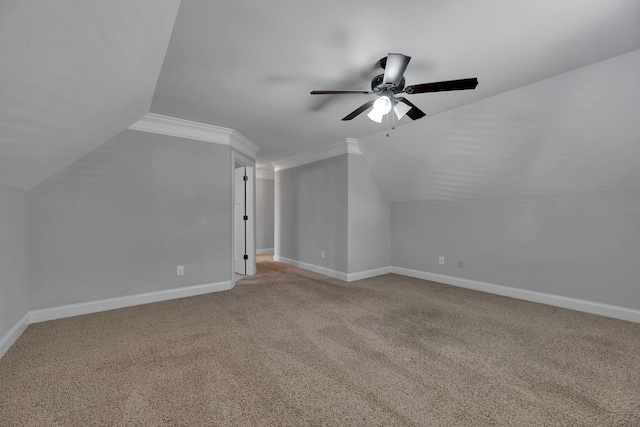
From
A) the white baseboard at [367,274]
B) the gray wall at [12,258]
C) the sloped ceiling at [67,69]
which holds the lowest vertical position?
the white baseboard at [367,274]

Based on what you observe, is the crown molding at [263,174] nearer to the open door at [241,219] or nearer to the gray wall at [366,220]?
the open door at [241,219]

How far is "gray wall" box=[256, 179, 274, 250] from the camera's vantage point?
744cm

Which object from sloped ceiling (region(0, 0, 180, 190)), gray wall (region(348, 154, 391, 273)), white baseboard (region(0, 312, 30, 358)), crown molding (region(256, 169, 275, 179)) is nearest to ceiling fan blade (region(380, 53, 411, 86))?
sloped ceiling (region(0, 0, 180, 190))

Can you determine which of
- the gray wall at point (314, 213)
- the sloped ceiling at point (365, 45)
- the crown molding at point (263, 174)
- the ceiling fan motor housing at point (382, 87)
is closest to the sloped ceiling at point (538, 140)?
the sloped ceiling at point (365, 45)

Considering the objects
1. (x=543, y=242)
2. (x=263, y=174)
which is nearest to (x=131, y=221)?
(x=263, y=174)

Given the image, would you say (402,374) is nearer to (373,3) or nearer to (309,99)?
(373,3)

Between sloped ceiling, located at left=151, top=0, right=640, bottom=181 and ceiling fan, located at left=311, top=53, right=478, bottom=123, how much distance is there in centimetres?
23

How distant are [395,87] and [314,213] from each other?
3.30 m

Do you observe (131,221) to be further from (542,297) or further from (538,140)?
(542,297)

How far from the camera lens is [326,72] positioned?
2377 millimetres

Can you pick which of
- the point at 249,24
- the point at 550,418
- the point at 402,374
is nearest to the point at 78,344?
the point at 402,374

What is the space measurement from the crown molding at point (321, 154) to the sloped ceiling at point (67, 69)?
2.77 meters

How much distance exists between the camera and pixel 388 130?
390 centimetres

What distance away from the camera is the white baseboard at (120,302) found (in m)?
2.85
